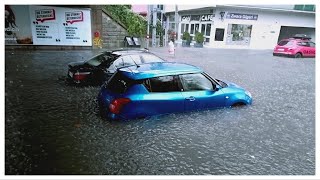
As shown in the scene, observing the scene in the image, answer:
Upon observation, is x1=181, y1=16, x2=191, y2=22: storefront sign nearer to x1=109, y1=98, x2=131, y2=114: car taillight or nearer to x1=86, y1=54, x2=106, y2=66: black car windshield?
x1=86, y1=54, x2=106, y2=66: black car windshield

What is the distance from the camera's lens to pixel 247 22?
83.2 feet

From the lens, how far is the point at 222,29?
81.2ft

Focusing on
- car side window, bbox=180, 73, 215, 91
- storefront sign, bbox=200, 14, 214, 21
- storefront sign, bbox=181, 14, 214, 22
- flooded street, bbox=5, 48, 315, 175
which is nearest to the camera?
flooded street, bbox=5, 48, 315, 175

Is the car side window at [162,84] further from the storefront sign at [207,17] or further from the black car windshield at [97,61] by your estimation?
the storefront sign at [207,17]

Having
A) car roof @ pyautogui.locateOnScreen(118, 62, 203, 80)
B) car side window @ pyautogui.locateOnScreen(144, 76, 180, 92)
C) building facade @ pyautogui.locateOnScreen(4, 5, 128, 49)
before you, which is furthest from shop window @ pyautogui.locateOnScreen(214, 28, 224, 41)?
car side window @ pyautogui.locateOnScreen(144, 76, 180, 92)

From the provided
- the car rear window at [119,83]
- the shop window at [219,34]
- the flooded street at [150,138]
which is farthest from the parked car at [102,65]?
the shop window at [219,34]

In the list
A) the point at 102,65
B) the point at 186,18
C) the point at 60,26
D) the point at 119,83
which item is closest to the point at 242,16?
the point at 186,18

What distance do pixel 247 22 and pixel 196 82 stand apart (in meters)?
21.7

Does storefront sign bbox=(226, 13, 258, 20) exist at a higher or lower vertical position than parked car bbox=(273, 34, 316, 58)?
higher

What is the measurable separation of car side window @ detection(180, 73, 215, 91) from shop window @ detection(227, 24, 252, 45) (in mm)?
20091

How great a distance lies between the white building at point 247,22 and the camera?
80.5 feet

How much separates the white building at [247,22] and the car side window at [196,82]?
62.1ft

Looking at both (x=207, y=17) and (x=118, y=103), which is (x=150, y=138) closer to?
(x=118, y=103)

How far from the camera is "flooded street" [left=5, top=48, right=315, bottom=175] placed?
→ 4270mm
